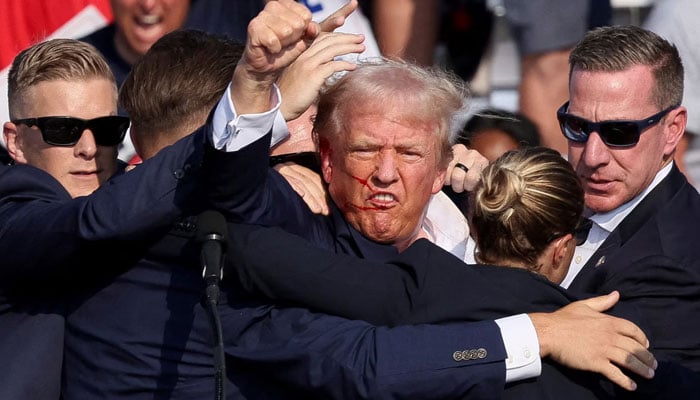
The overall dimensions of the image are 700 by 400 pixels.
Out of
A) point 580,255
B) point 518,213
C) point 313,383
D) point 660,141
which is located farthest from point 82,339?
point 660,141

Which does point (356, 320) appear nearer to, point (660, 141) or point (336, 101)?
point (336, 101)

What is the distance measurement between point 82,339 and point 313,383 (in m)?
0.69

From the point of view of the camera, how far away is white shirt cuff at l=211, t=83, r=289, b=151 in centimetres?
306

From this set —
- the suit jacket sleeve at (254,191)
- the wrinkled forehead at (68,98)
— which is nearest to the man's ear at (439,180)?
the suit jacket sleeve at (254,191)

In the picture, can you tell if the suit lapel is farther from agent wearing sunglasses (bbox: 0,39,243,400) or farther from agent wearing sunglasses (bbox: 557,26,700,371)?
agent wearing sunglasses (bbox: 0,39,243,400)

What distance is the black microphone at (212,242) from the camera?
9.91 feet

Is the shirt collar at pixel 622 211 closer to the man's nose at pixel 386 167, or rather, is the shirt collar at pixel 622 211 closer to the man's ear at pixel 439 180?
the man's ear at pixel 439 180

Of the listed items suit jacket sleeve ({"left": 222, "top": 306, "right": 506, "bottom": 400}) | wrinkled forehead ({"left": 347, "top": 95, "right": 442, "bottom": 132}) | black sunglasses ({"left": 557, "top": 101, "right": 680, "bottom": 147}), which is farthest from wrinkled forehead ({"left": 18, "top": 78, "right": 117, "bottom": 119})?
black sunglasses ({"left": 557, "top": 101, "right": 680, "bottom": 147})

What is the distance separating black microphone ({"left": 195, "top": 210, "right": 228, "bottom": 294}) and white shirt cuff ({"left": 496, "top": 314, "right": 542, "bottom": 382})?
67 cm

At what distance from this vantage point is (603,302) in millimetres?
3293

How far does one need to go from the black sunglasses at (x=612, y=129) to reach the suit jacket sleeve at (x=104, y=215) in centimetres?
150

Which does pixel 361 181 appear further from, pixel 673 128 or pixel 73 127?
pixel 673 128

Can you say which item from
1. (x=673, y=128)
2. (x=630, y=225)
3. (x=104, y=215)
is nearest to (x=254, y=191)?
(x=104, y=215)

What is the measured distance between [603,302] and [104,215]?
1201 mm
